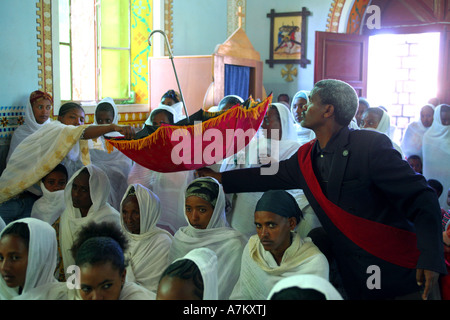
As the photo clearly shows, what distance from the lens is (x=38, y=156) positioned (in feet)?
11.2

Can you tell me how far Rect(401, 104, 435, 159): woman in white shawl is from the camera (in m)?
6.41

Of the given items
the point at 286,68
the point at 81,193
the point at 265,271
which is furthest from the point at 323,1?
the point at 265,271

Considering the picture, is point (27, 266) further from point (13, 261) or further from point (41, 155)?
point (41, 155)

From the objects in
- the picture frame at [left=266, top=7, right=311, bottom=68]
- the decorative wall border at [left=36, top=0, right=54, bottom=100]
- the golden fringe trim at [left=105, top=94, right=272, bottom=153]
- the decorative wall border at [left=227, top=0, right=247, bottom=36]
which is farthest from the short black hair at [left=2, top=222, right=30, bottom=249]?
the picture frame at [left=266, top=7, right=311, bottom=68]

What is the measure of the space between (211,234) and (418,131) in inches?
180

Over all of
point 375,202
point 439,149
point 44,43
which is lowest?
point 439,149

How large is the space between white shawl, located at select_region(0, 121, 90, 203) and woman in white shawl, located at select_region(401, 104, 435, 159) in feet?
14.8

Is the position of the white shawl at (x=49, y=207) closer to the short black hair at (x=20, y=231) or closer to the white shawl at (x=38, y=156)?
the white shawl at (x=38, y=156)

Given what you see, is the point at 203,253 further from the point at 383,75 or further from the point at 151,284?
the point at 383,75

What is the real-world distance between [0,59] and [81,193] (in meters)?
2.08

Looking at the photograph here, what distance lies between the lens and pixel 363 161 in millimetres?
2201

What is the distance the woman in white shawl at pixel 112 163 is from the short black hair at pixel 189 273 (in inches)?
81.4

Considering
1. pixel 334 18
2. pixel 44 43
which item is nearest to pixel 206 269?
pixel 44 43

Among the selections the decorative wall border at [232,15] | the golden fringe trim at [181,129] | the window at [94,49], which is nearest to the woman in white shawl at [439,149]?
the decorative wall border at [232,15]
